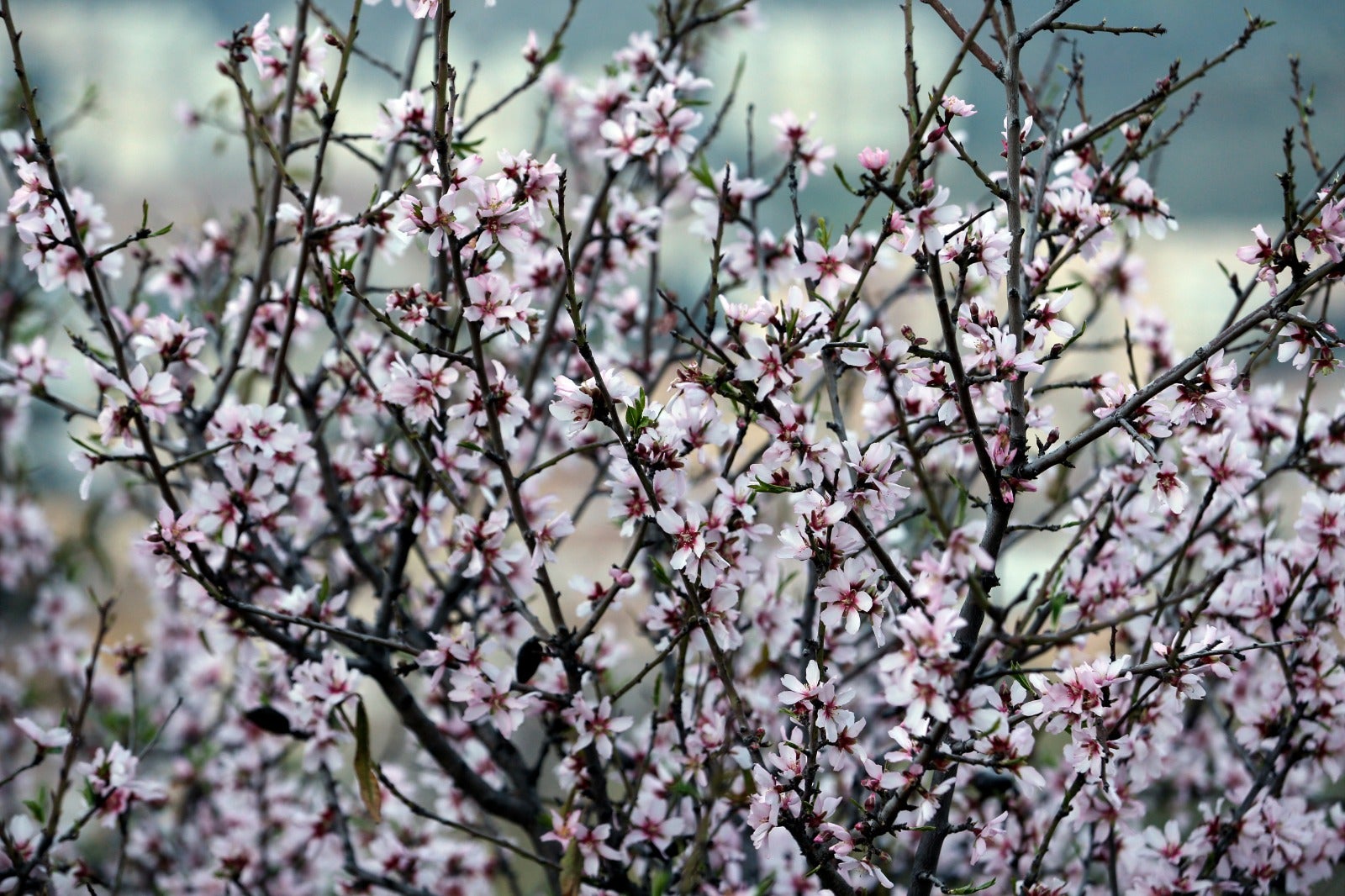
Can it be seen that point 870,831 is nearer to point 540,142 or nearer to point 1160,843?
point 1160,843

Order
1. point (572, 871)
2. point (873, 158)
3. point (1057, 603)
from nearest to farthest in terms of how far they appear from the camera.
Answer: point (873, 158), point (1057, 603), point (572, 871)

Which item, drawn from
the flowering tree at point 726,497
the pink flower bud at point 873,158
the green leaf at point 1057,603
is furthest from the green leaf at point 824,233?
the green leaf at point 1057,603

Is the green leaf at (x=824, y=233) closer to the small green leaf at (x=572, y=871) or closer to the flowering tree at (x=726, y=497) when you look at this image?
the flowering tree at (x=726, y=497)

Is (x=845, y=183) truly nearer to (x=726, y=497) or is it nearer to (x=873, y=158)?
(x=873, y=158)

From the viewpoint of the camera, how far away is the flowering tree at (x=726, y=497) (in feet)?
4.83

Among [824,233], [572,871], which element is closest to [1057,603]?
[824,233]

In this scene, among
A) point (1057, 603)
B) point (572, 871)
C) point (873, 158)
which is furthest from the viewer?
point (572, 871)

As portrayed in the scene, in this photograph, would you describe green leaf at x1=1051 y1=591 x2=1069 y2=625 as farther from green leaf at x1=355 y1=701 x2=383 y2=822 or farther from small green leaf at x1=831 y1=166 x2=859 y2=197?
green leaf at x1=355 y1=701 x2=383 y2=822

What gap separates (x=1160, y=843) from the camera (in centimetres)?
192

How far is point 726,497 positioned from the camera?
159 centimetres

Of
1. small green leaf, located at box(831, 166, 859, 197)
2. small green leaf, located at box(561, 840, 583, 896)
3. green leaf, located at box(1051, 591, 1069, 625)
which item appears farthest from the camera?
small green leaf, located at box(561, 840, 583, 896)

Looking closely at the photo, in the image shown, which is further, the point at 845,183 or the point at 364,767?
the point at 364,767

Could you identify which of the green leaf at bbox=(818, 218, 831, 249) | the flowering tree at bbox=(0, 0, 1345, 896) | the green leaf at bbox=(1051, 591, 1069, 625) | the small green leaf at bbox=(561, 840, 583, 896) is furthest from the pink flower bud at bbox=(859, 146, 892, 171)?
the small green leaf at bbox=(561, 840, 583, 896)

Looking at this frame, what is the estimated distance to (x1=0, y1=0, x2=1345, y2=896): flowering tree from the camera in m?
1.47
